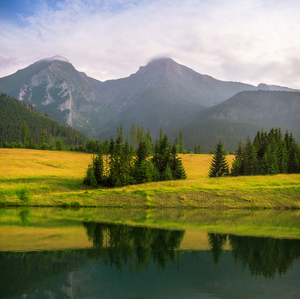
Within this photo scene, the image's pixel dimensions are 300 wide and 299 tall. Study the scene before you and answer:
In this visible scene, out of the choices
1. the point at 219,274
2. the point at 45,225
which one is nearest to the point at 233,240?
Result: the point at 219,274

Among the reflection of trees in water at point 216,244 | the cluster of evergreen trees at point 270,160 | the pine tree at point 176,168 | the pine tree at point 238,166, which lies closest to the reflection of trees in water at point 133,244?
the reflection of trees in water at point 216,244

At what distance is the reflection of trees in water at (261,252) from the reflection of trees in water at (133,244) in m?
2.77

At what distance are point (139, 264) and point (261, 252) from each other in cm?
772

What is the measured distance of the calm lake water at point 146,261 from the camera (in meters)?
11.2

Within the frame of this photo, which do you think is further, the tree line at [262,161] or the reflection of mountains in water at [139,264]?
the tree line at [262,161]

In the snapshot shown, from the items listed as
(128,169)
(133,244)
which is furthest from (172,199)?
(133,244)

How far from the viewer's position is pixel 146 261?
14.7m

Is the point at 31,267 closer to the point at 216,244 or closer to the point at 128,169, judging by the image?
the point at 216,244

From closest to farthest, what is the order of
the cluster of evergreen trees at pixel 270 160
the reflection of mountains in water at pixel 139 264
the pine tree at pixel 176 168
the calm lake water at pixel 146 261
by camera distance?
1. the calm lake water at pixel 146 261
2. the reflection of mountains in water at pixel 139 264
3. the pine tree at pixel 176 168
4. the cluster of evergreen trees at pixel 270 160

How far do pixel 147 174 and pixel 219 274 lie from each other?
42.4m

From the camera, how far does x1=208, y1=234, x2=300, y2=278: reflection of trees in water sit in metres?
14.0

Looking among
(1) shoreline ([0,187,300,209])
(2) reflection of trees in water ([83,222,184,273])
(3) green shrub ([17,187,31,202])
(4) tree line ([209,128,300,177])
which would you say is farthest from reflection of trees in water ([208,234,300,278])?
(4) tree line ([209,128,300,177])

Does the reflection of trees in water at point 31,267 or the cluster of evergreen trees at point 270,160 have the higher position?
the cluster of evergreen trees at point 270,160

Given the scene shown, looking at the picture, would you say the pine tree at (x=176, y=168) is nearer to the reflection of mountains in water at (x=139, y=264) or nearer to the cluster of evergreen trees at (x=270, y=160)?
the cluster of evergreen trees at (x=270, y=160)
